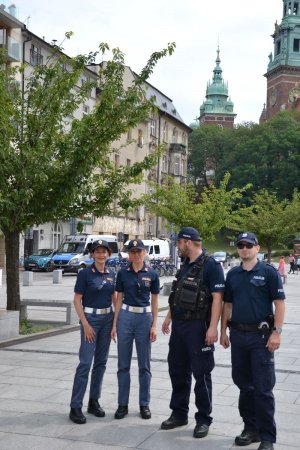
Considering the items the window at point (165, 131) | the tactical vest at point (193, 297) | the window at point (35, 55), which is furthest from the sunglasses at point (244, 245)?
the window at point (165, 131)

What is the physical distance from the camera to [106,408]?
24.9ft

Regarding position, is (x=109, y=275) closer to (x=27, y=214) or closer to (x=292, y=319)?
(x=27, y=214)

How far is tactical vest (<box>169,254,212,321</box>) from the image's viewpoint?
6.50 meters

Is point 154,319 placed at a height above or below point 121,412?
above

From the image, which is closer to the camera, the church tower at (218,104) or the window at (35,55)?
the window at (35,55)

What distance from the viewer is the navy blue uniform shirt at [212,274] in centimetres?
648

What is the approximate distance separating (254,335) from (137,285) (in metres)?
1.51

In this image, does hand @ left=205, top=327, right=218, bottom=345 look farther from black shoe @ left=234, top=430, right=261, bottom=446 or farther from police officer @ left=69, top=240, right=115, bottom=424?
police officer @ left=69, top=240, right=115, bottom=424

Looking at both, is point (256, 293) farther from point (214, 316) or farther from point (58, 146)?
point (58, 146)

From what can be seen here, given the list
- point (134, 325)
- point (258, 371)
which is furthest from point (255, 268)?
point (134, 325)

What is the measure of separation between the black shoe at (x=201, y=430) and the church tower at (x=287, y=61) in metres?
123

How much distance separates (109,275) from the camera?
7.45 metres

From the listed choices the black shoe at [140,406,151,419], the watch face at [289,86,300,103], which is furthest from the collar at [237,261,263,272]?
the watch face at [289,86,300,103]

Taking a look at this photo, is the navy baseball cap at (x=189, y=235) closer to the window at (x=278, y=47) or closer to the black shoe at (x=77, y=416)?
the black shoe at (x=77, y=416)
